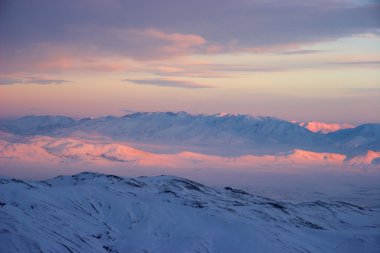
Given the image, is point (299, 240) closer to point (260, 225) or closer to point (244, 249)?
point (260, 225)

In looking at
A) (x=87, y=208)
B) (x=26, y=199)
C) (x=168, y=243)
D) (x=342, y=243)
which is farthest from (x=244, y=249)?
(x=26, y=199)

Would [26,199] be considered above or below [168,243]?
above

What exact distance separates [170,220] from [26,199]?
29.0 m

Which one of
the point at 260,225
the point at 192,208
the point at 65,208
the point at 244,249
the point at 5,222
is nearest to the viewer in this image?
the point at 5,222

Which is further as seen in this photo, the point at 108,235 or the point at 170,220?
the point at 170,220

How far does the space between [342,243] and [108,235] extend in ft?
155

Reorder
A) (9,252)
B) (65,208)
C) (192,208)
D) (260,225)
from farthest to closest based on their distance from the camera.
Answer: (192,208) → (260,225) → (65,208) → (9,252)

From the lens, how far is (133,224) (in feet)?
335

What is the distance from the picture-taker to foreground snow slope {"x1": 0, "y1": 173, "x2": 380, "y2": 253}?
81750 mm

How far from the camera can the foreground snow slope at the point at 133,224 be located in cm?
8175

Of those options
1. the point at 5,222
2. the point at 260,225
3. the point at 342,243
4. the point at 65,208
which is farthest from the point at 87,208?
the point at 342,243

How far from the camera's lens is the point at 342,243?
10450 centimetres

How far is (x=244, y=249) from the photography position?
92.2 m

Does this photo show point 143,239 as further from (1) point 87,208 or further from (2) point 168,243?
(1) point 87,208
